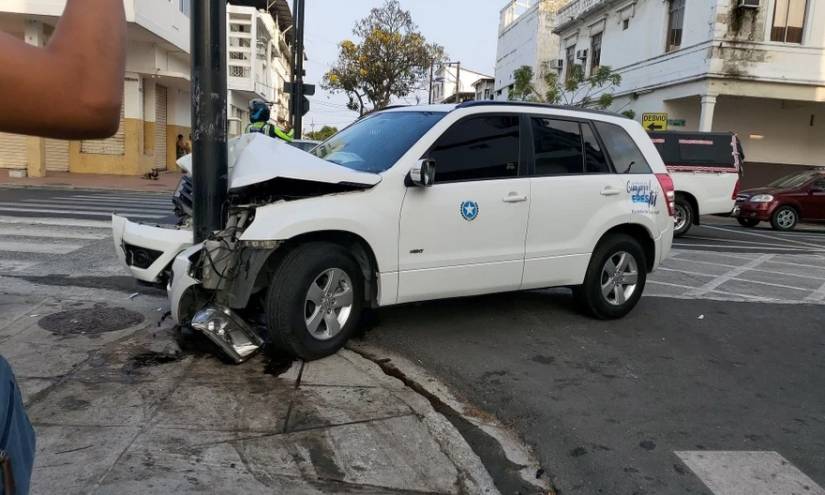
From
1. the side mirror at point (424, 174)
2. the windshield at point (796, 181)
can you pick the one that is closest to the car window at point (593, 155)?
the side mirror at point (424, 174)

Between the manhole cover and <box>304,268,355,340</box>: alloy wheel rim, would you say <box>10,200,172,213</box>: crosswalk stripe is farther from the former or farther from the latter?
<box>304,268,355,340</box>: alloy wheel rim

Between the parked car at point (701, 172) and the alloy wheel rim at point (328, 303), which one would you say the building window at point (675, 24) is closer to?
the parked car at point (701, 172)

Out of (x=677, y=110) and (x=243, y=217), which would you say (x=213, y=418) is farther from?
(x=677, y=110)

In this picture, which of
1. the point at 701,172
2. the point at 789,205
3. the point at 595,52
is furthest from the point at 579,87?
the point at 701,172

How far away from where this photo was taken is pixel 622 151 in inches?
250

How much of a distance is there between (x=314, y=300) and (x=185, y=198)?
67.6 inches

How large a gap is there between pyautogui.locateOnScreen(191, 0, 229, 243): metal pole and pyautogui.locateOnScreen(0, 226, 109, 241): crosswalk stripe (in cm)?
481

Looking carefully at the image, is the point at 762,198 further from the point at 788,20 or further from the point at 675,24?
the point at 675,24

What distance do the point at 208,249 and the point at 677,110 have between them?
2350 cm

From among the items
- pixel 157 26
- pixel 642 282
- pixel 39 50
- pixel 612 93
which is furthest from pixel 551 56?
pixel 39 50

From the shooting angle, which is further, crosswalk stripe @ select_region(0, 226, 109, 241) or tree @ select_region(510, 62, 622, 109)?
tree @ select_region(510, 62, 622, 109)

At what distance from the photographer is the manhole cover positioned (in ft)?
17.0

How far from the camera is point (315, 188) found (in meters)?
4.68

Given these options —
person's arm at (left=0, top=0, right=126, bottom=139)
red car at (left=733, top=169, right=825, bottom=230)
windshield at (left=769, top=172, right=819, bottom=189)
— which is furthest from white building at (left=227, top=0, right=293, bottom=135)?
person's arm at (left=0, top=0, right=126, bottom=139)
